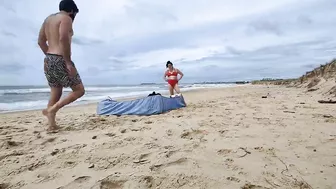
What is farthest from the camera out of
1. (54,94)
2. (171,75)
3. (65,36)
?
(171,75)

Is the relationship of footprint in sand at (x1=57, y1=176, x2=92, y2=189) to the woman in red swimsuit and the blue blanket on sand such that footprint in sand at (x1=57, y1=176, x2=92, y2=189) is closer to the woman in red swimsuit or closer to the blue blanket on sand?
the blue blanket on sand

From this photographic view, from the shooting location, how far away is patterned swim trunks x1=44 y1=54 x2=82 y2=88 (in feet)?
12.3

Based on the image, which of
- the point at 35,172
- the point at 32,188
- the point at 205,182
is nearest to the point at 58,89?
the point at 35,172

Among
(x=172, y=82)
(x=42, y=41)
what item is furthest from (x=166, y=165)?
(x=172, y=82)

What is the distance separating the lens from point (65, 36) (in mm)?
3611

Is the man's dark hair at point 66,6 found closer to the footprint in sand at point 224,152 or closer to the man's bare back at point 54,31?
the man's bare back at point 54,31

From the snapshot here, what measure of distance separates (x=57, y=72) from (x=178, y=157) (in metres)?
2.34

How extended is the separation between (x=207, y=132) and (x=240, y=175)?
132 centimetres

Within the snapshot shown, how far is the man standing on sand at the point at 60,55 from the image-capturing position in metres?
3.65

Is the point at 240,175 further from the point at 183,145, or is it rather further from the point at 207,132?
the point at 207,132

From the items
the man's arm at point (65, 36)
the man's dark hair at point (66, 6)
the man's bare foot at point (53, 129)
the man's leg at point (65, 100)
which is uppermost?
the man's dark hair at point (66, 6)

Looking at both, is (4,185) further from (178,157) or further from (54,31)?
(54,31)

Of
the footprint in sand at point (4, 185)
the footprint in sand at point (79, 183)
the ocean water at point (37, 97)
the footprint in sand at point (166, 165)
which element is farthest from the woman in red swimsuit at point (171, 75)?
the footprint in sand at point (4, 185)

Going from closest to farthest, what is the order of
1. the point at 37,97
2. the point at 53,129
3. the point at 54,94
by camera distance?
the point at 53,129
the point at 54,94
the point at 37,97
